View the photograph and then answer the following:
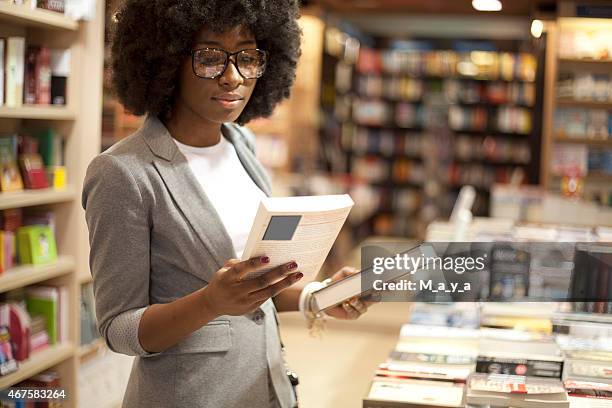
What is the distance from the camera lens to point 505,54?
10.2 meters

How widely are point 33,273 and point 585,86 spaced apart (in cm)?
457

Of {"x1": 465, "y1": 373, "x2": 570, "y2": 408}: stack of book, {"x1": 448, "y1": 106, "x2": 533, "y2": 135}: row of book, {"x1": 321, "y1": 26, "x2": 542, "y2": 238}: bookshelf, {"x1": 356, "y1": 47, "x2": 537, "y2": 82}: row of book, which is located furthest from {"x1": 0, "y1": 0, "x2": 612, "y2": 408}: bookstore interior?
{"x1": 448, "y1": 106, "x2": 533, "y2": 135}: row of book

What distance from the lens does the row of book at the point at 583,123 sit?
5.70 metres

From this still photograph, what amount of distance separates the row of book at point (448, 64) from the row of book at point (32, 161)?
7520 mm

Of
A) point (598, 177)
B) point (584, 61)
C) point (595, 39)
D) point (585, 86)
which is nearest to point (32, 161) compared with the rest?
point (595, 39)

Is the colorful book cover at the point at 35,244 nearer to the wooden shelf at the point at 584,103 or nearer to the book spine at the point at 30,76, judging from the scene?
the book spine at the point at 30,76

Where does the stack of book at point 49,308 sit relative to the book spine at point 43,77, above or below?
below

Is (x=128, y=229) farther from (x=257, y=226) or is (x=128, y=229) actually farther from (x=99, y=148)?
(x=99, y=148)

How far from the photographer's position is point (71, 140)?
11.6 ft

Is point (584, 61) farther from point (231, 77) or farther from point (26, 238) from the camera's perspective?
point (231, 77)

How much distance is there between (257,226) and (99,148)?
2.72 metres

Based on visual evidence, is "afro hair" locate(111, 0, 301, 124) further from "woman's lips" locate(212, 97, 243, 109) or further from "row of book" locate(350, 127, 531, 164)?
"row of book" locate(350, 127, 531, 164)

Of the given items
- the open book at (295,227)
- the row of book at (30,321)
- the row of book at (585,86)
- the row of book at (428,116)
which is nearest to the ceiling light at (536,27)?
the row of book at (585,86)

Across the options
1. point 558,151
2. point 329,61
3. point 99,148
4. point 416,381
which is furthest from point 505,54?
point 416,381
